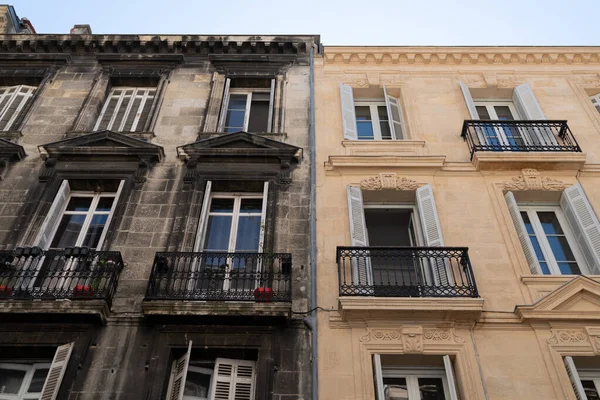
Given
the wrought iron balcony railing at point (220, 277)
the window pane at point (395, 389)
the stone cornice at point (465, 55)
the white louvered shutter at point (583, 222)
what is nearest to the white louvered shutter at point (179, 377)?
the wrought iron balcony railing at point (220, 277)

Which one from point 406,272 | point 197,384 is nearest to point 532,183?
point 406,272

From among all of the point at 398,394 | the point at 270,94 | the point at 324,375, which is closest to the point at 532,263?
the point at 398,394

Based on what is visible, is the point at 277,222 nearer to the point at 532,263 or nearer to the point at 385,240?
the point at 385,240

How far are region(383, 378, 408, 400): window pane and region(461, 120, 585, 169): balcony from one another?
15.3ft

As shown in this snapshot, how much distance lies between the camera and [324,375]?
24.1 ft

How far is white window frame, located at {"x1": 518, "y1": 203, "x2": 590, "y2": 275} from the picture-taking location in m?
8.85

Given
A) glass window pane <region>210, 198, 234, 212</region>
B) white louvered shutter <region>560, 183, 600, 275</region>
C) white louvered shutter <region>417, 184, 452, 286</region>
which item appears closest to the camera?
white louvered shutter <region>417, 184, 452, 286</region>

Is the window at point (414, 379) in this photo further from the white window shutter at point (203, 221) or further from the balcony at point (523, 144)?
the balcony at point (523, 144)

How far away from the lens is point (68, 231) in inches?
375

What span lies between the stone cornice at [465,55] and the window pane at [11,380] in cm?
936

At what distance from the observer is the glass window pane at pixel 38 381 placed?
7422mm

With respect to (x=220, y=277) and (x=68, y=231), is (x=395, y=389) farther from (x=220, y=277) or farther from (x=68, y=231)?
(x=68, y=231)

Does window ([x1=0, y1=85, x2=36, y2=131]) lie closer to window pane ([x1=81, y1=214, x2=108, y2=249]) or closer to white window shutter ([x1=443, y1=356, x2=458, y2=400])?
window pane ([x1=81, y1=214, x2=108, y2=249])

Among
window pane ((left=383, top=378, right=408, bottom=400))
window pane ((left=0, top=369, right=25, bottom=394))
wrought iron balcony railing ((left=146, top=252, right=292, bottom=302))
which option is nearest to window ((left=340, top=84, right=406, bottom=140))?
wrought iron balcony railing ((left=146, top=252, right=292, bottom=302))
